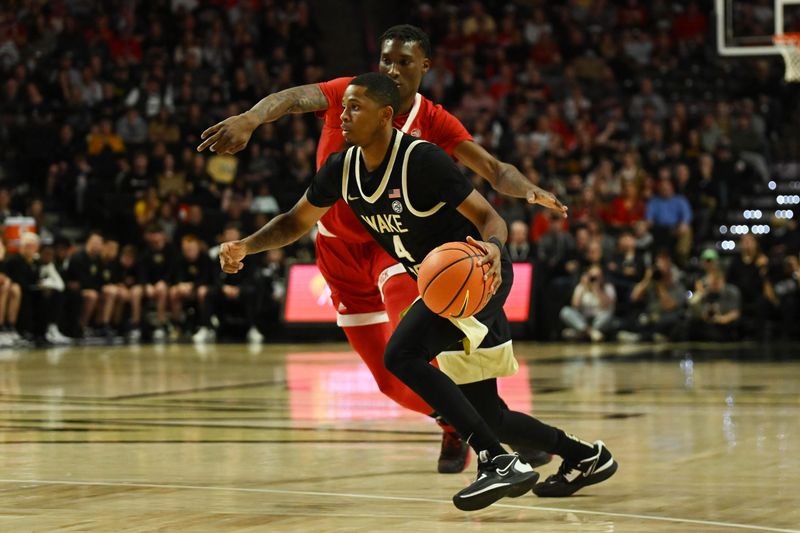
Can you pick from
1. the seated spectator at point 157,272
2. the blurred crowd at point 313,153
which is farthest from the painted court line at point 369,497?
the seated spectator at point 157,272

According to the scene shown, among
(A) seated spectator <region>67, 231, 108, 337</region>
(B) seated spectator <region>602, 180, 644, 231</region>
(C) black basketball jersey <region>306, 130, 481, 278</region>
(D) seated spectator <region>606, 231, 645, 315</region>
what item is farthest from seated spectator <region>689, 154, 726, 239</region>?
(C) black basketball jersey <region>306, 130, 481, 278</region>

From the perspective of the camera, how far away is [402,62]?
6402 mm

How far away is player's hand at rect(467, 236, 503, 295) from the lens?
17.1 feet

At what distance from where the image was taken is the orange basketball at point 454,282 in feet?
16.9

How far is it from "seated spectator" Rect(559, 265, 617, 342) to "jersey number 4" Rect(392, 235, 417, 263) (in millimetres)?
11727

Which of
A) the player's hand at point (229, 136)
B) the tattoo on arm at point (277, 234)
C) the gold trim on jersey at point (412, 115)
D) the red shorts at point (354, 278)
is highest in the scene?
the gold trim on jersey at point (412, 115)

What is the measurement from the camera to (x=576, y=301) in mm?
17469

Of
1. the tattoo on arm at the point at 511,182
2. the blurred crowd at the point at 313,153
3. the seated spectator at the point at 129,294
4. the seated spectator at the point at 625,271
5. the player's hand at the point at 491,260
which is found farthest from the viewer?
the seated spectator at the point at 129,294

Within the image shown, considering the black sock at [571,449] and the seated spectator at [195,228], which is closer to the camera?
the black sock at [571,449]

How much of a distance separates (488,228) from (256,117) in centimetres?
109

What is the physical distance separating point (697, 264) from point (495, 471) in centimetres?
1380

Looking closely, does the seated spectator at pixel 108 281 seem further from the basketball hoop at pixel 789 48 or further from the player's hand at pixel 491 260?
the player's hand at pixel 491 260

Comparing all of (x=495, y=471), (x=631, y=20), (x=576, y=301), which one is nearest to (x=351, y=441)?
(x=495, y=471)

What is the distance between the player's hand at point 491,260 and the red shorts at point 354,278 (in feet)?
4.70
